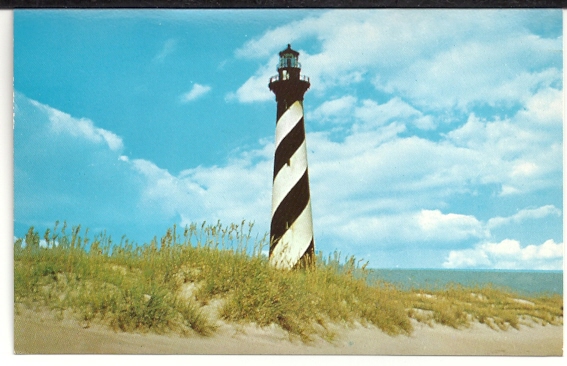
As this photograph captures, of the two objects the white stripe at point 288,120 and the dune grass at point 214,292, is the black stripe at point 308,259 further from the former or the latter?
the white stripe at point 288,120

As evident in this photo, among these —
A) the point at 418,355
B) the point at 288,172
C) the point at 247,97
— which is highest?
the point at 247,97

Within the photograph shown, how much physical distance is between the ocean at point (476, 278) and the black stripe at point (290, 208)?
0.64 meters

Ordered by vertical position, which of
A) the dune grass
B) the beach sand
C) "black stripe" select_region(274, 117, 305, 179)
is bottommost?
the beach sand

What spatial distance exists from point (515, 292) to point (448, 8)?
1.94 meters

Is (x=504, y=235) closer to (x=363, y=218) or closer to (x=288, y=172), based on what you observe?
(x=363, y=218)

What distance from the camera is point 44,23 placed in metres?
3.66

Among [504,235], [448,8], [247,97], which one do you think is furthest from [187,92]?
[504,235]

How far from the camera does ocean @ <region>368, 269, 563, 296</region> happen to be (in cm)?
356

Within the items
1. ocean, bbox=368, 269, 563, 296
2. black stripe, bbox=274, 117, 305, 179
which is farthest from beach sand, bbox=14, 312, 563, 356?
black stripe, bbox=274, 117, 305, 179

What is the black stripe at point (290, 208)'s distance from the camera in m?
3.66

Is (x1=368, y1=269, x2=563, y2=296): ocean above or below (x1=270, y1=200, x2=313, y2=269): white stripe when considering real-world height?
below

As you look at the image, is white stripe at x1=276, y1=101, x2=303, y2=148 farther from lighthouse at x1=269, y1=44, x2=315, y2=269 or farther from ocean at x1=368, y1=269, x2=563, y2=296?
ocean at x1=368, y1=269, x2=563, y2=296

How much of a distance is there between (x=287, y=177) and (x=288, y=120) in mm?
389

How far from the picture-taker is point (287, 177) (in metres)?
3.65
